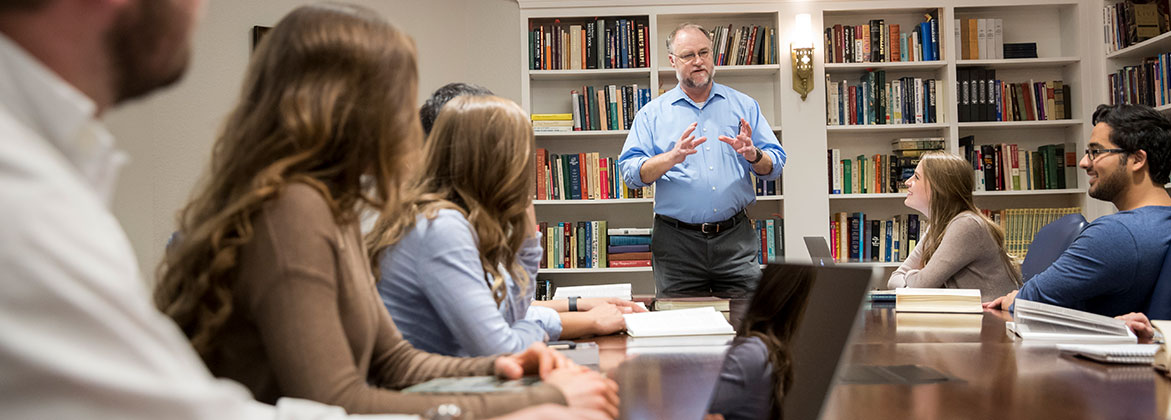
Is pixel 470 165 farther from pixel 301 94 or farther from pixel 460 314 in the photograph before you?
pixel 301 94

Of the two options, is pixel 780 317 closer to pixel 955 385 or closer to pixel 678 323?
pixel 955 385

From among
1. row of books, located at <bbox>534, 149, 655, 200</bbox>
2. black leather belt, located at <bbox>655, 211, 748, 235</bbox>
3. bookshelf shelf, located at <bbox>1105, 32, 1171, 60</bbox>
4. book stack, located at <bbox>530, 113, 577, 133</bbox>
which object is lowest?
black leather belt, located at <bbox>655, 211, 748, 235</bbox>

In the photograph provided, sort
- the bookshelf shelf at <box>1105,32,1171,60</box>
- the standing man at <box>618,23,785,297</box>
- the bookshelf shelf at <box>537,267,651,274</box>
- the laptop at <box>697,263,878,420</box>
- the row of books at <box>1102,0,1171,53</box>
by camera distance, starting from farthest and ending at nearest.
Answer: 1. the bookshelf shelf at <box>537,267,651,274</box>
2. the row of books at <box>1102,0,1171,53</box>
3. the bookshelf shelf at <box>1105,32,1171,60</box>
4. the standing man at <box>618,23,785,297</box>
5. the laptop at <box>697,263,878,420</box>

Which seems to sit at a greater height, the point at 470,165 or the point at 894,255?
the point at 470,165

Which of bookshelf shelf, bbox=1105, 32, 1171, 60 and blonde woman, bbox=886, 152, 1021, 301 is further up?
bookshelf shelf, bbox=1105, 32, 1171, 60

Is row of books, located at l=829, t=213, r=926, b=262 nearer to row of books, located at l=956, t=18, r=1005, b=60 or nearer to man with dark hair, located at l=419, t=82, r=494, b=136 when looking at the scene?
row of books, located at l=956, t=18, r=1005, b=60

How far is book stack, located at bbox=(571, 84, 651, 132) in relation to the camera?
15.0 ft

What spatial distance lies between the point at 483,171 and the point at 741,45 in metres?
3.34

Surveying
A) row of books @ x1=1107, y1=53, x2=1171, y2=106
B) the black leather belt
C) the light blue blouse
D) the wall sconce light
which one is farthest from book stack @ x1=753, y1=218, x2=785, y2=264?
the light blue blouse

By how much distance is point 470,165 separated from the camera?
1.49 metres

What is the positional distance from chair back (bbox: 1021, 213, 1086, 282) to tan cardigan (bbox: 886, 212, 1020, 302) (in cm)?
19

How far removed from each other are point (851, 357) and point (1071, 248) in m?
1.14

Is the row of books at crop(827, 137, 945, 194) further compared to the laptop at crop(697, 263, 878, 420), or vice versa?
the row of books at crop(827, 137, 945, 194)

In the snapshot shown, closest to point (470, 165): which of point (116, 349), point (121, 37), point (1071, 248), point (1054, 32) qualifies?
point (121, 37)
